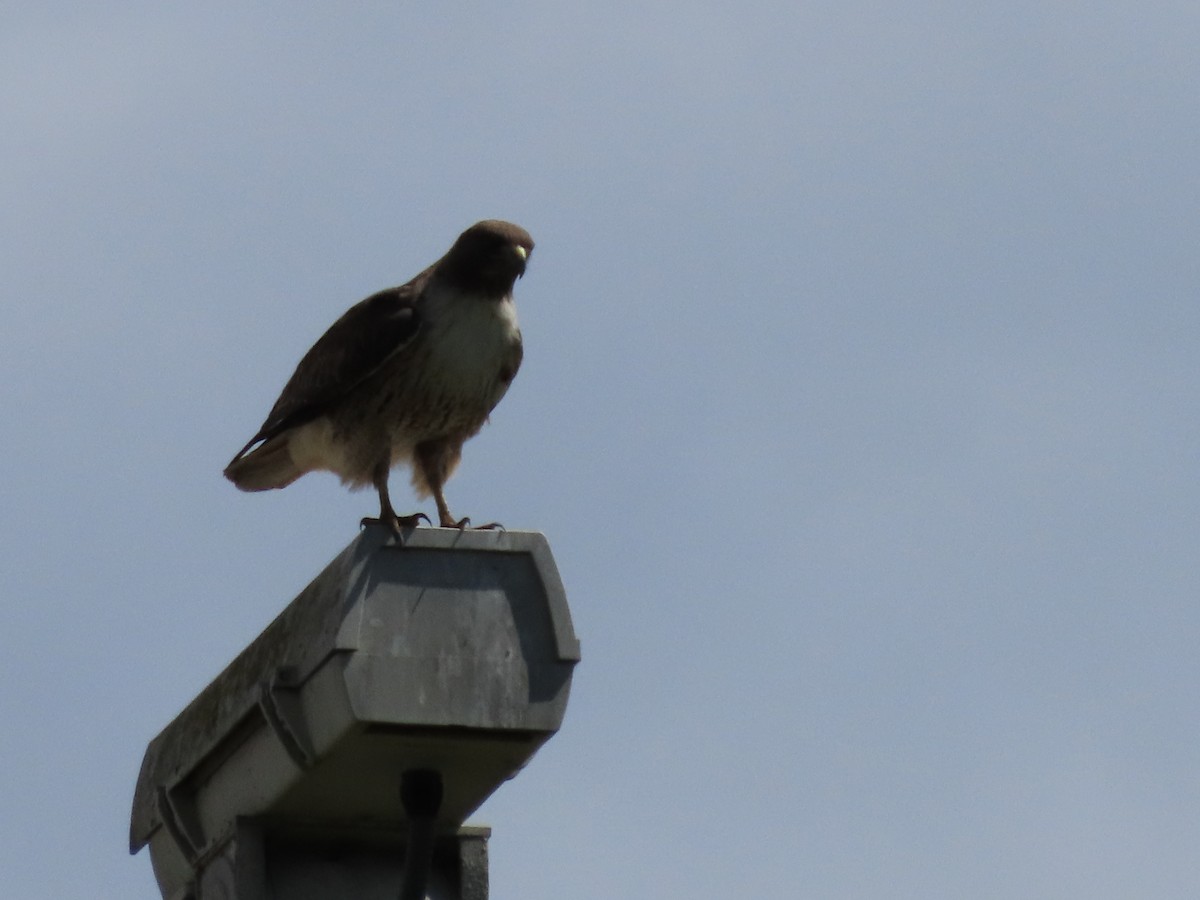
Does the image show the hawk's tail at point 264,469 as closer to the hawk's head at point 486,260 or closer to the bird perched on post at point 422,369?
the bird perched on post at point 422,369

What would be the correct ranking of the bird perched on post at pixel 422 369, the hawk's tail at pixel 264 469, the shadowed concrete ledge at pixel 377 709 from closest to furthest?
Answer: the shadowed concrete ledge at pixel 377 709 < the bird perched on post at pixel 422 369 < the hawk's tail at pixel 264 469

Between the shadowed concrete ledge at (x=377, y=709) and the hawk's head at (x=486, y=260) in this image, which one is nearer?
the shadowed concrete ledge at (x=377, y=709)

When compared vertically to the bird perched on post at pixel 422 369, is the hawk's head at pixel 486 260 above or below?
above

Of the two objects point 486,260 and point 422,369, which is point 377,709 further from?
point 486,260

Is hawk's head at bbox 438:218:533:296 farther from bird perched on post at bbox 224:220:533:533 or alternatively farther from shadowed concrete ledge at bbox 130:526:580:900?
shadowed concrete ledge at bbox 130:526:580:900

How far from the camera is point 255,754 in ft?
14.5

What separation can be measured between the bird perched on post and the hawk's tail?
1.02 ft

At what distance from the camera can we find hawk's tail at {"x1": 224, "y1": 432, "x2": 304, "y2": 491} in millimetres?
7980

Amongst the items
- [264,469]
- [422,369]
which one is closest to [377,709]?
[422,369]

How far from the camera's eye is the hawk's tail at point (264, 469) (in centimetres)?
798

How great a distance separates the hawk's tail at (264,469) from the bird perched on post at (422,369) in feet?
1.02

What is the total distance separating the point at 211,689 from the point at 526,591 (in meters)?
0.85

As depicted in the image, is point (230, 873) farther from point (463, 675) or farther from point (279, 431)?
point (279, 431)

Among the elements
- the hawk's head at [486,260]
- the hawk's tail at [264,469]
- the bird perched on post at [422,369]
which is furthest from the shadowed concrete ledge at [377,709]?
the hawk's tail at [264,469]
